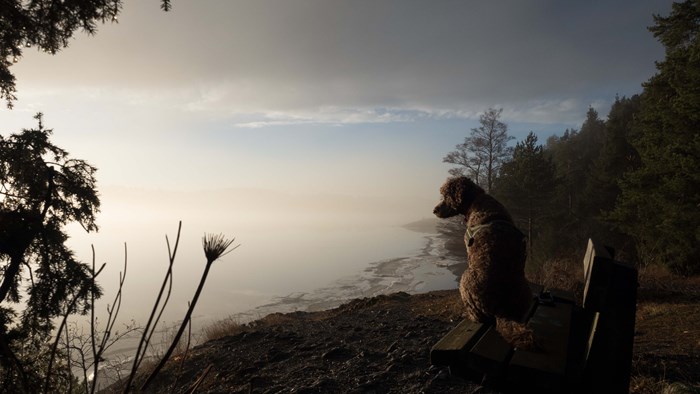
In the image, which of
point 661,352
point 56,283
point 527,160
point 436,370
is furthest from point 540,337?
point 527,160

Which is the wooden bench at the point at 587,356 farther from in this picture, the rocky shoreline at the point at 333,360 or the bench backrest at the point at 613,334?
the rocky shoreline at the point at 333,360

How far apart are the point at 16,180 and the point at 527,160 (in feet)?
73.5

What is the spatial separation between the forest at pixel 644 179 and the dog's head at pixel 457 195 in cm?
928

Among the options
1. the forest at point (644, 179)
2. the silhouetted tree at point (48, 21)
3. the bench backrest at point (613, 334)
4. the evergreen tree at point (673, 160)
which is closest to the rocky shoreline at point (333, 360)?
the bench backrest at point (613, 334)

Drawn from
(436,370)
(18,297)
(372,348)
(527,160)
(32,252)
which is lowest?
(372,348)

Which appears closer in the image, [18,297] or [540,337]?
[540,337]

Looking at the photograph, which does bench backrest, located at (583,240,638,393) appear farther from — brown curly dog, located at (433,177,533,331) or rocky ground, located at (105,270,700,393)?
rocky ground, located at (105,270,700,393)

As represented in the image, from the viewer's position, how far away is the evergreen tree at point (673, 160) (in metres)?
12.3

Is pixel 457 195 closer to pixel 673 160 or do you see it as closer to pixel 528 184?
pixel 673 160

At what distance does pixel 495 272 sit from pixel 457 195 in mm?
973

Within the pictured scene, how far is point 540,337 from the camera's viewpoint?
7.22 feet

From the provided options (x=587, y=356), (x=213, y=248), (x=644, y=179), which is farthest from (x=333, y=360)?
(x=644, y=179)

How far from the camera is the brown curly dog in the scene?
107 inches

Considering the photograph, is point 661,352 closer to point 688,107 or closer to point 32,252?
point 32,252
